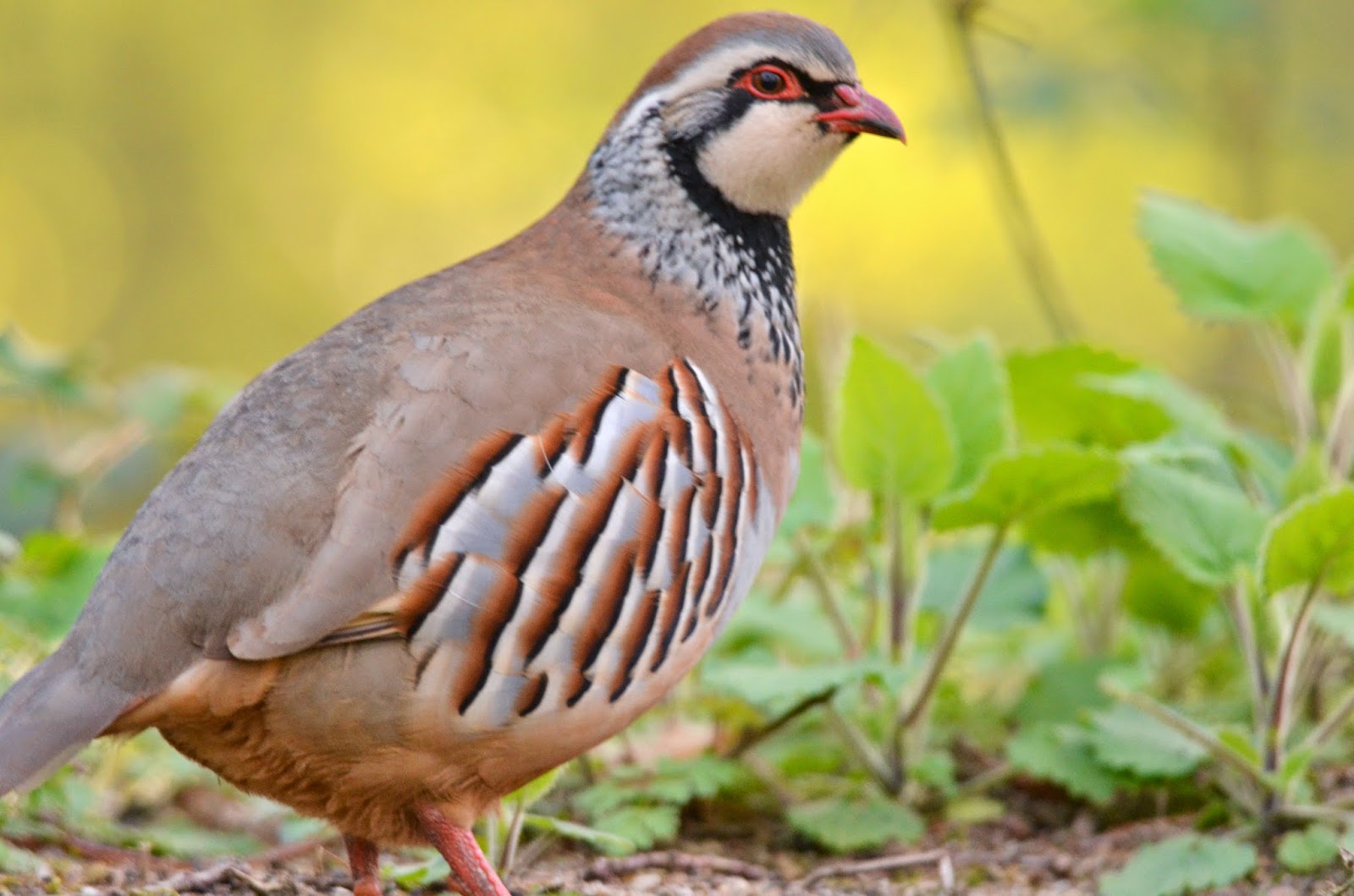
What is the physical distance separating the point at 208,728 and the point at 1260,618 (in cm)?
250

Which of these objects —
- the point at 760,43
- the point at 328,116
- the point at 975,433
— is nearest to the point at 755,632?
the point at 975,433

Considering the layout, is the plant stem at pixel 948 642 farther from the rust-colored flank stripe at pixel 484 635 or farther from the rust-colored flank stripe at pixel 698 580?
the rust-colored flank stripe at pixel 484 635

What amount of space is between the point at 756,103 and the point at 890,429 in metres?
0.89

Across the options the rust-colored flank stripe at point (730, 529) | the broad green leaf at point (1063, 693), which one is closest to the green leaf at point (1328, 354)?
the broad green leaf at point (1063, 693)

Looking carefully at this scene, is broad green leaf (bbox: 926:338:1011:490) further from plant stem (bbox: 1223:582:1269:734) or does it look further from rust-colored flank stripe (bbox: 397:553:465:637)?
rust-colored flank stripe (bbox: 397:553:465:637)

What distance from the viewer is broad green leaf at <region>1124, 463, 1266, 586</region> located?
143 inches

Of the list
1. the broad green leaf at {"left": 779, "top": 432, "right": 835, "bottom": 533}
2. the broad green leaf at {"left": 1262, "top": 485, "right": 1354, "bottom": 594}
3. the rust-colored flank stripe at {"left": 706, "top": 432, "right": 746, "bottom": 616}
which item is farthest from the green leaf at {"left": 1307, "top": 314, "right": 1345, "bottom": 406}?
the rust-colored flank stripe at {"left": 706, "top": 432, "right": 746, "bottom": 616}

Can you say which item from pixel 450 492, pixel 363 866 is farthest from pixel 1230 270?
pixel 363 866

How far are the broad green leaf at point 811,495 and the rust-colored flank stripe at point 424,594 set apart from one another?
142 cm

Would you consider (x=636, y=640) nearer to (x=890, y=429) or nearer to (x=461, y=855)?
(x=461, y=855)

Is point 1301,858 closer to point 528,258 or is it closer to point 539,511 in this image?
point 539,511

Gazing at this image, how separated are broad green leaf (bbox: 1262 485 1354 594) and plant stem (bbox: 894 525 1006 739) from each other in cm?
66

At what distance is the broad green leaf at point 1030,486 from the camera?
139 inches

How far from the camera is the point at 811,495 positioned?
4078 mm
